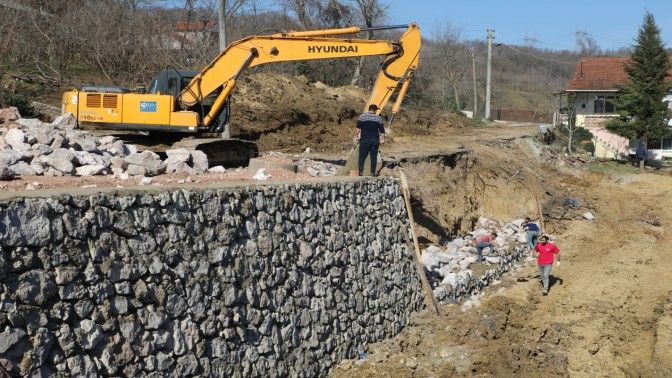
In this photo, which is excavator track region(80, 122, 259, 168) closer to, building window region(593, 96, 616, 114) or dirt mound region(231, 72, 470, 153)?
dirt mound region(231, 72, 470, 153)

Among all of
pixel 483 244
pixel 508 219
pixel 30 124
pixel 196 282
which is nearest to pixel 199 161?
pixel 30 124

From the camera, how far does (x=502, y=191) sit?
22594 mm

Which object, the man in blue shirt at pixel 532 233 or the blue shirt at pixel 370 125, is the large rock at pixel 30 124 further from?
the man in blue shirt at pixel 532 233

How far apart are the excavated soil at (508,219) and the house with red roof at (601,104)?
31.8ft

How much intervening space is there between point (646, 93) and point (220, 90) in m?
23.2

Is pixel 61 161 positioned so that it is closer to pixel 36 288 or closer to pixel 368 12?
pixel 36 288

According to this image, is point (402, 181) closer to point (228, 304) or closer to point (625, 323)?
point (625, 323)

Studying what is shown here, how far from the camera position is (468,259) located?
16922mm

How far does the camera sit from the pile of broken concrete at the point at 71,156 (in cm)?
1009

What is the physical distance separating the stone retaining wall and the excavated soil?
799mm

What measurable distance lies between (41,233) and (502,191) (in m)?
18.1

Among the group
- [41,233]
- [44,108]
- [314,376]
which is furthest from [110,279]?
[44,108]

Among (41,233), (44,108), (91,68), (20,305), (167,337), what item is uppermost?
(91,68)

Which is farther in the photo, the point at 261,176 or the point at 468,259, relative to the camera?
the point at 468,259
